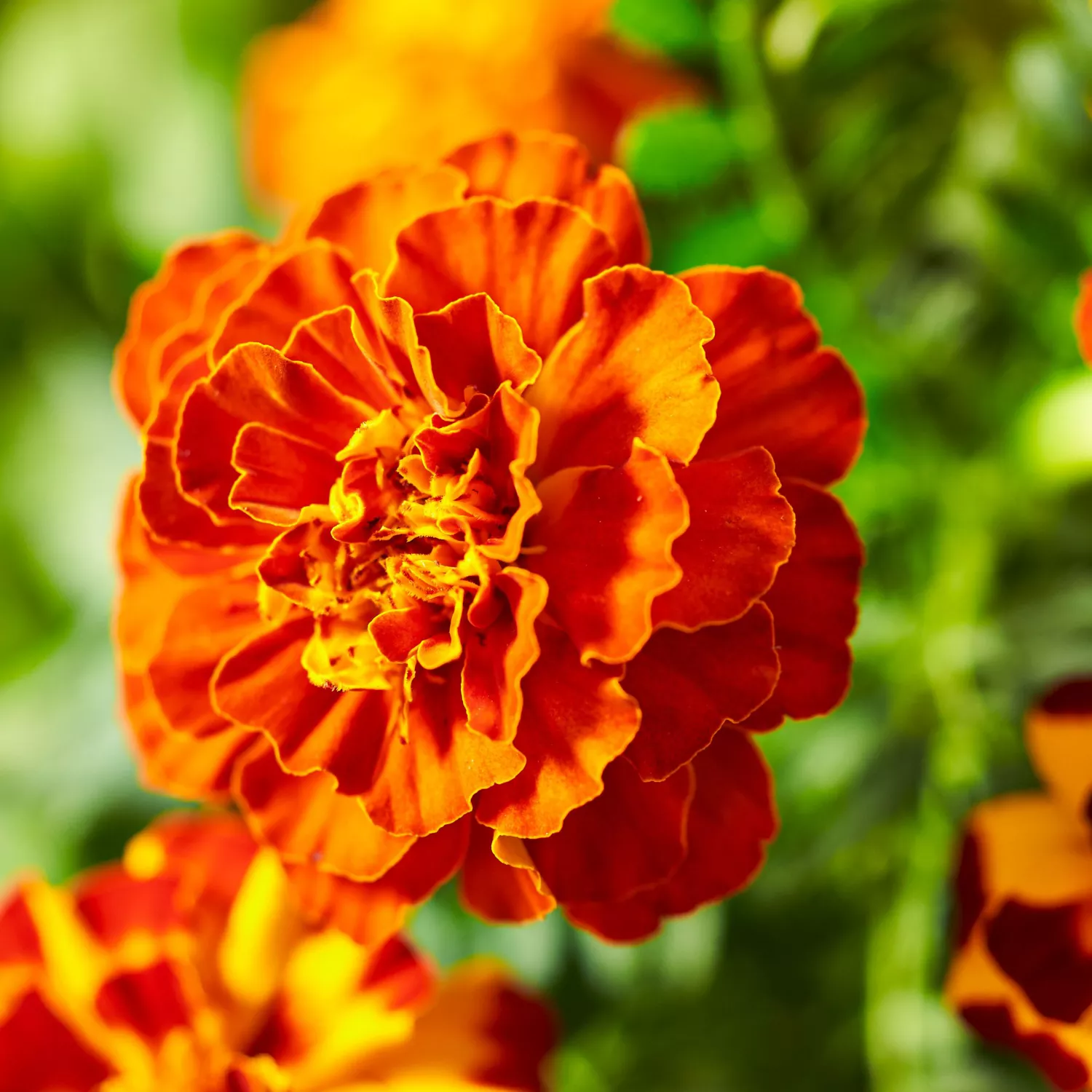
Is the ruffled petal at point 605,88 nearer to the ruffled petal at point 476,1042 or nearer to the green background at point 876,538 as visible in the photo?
the green background at point 876,538

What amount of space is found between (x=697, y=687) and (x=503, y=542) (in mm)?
77

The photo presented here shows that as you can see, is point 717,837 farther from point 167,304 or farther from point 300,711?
point 167,304

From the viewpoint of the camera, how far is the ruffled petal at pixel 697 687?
0.40 m

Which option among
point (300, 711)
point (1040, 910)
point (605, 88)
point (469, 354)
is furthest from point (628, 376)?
point (605, 88)

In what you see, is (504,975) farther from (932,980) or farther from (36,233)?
(36,233)

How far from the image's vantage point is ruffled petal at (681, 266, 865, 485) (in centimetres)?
44

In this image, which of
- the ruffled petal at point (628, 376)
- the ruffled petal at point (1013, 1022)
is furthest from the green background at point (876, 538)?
the ruffled petal at point (628, 376)

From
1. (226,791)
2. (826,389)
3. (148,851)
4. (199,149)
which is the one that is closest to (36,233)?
(199,149)

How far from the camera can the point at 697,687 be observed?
41cm

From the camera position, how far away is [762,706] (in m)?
0.43

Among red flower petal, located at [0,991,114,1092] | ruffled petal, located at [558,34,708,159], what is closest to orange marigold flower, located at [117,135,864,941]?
red flower petal, located at [0,991,114,1092]

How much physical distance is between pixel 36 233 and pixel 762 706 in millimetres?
915

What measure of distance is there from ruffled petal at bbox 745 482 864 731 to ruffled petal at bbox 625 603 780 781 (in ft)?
0.10

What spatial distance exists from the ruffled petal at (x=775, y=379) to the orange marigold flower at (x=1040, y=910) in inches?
6.0
